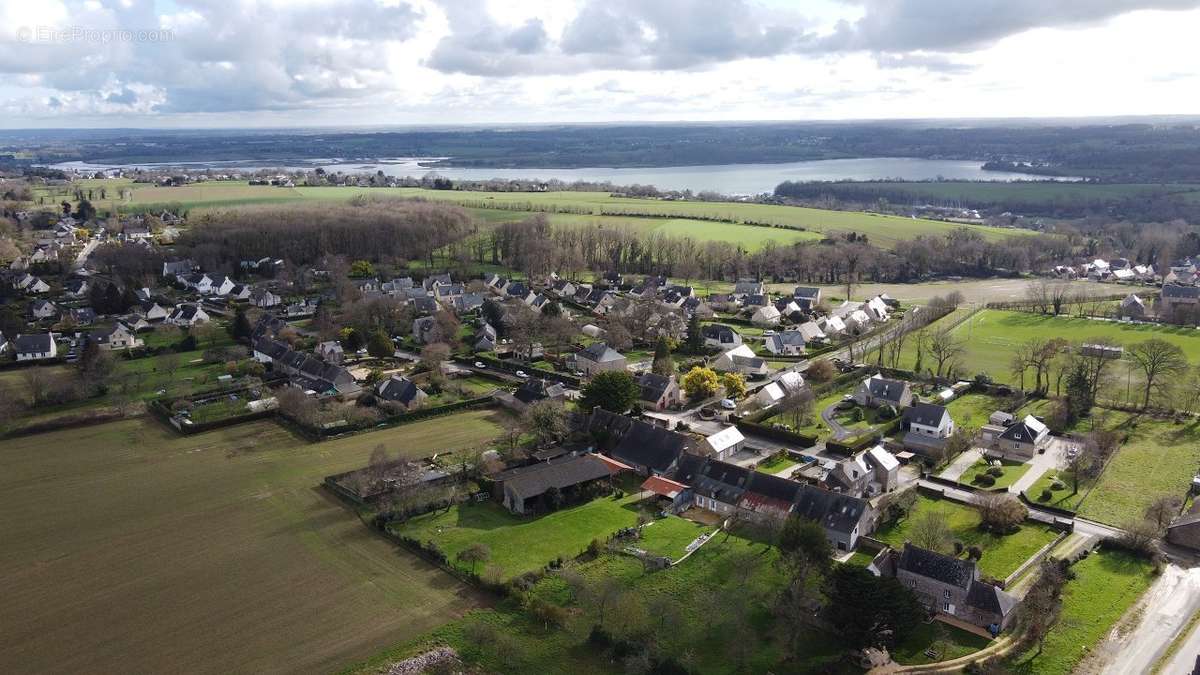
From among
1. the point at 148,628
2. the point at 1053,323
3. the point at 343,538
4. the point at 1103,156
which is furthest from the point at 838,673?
the point at 1103,156

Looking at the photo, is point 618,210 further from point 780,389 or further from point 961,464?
point 961,464

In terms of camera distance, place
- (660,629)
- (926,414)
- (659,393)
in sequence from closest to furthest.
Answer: (660,629) < (926,414) < (659,393)

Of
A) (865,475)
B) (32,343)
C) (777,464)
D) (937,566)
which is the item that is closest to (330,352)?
(32,343)

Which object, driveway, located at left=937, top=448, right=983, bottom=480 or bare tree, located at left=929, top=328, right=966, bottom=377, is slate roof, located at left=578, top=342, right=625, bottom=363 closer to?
bare tree, located at left=929, top=328, right=966, bottom=377

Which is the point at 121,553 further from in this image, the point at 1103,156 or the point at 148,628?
the point at 1103,156

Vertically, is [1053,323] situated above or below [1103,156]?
below
